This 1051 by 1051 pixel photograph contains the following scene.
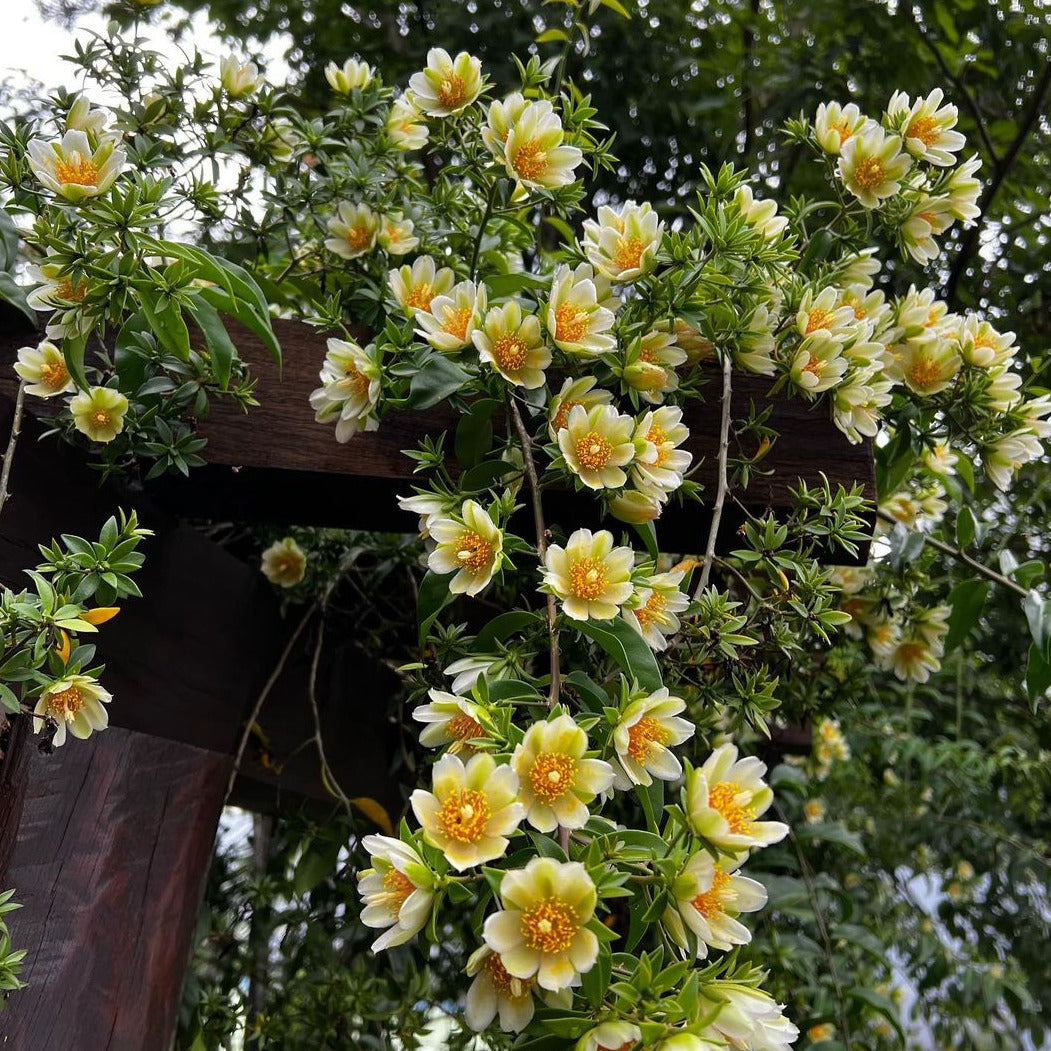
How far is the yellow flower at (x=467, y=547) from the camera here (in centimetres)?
62

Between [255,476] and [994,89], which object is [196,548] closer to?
[255,476]

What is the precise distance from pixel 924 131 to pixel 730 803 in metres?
0.61

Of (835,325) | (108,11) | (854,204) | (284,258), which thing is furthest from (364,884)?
(108,11)

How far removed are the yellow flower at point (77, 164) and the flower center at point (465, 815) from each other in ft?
1.49

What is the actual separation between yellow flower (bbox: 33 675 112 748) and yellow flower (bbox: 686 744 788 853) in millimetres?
361

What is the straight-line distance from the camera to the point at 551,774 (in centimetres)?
51

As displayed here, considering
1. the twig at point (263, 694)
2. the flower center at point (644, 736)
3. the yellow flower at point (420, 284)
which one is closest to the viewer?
the flower center at point (644, 736)

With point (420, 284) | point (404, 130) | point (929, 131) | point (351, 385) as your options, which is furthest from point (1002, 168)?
point (351, 385)

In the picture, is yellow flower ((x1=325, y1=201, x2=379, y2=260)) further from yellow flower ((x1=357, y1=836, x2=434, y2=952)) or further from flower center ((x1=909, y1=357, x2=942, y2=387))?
yellow flower ((x1=357, y1=836, x2=434, y2=952))

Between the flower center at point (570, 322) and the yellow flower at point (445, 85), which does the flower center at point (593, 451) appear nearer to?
the flower center at point (570, 322)

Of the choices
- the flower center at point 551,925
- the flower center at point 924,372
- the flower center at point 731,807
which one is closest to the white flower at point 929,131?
the flower center at point 924,372

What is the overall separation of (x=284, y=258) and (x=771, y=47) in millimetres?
1080

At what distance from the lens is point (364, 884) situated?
1.72 feet

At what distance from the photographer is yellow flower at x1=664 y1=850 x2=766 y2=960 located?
502 millimetres
